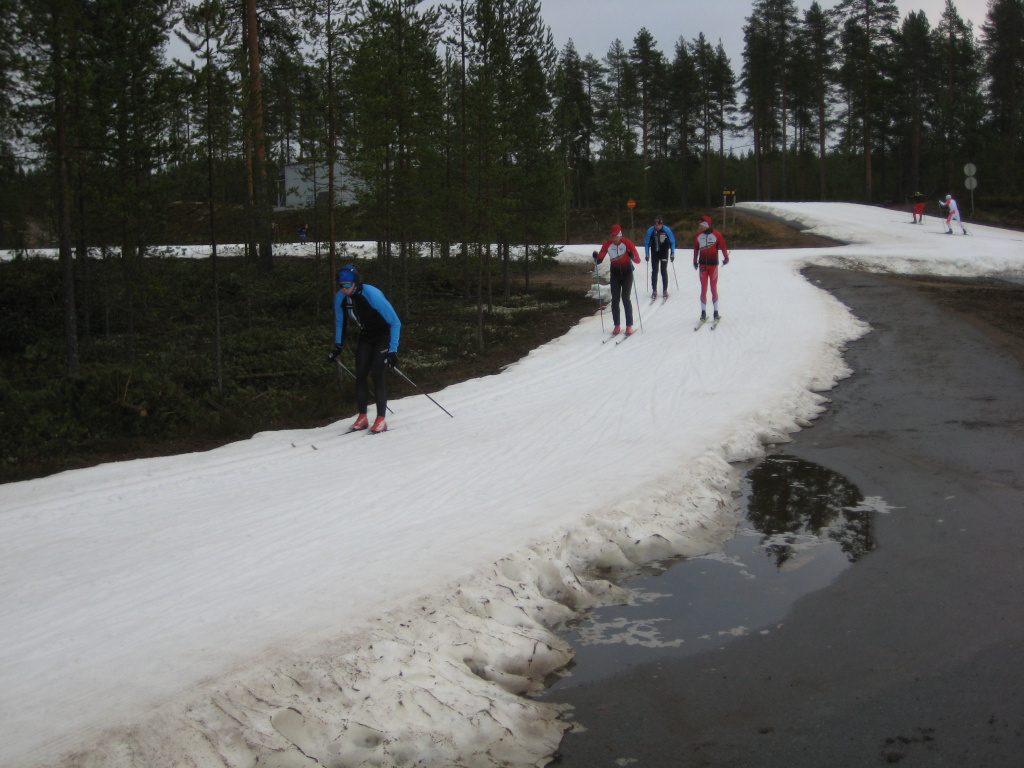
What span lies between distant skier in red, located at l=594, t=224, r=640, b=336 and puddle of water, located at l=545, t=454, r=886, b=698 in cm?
977

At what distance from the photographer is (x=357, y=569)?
5863 mm

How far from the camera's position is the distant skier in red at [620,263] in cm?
1727

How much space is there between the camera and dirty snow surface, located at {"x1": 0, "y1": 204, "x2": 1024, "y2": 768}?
3.95 m

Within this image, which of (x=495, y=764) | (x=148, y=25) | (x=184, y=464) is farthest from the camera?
(x=148, y=25)

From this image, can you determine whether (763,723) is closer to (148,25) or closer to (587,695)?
(587,695)

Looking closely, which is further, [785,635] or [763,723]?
[785,635]

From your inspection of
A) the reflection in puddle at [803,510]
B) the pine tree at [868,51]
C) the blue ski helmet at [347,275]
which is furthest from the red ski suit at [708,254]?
the pine tree at [868,51]

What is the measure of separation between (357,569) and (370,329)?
5.33 metres

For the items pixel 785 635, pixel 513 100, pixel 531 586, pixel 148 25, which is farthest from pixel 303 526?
pixel 513 100

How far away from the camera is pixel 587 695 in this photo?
4.55m

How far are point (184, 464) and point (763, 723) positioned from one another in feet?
24.8

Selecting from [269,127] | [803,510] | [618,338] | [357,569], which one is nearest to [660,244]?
[618,338]

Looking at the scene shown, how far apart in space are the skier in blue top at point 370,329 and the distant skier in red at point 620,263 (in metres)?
7.60

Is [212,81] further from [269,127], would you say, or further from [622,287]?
[622,287]
